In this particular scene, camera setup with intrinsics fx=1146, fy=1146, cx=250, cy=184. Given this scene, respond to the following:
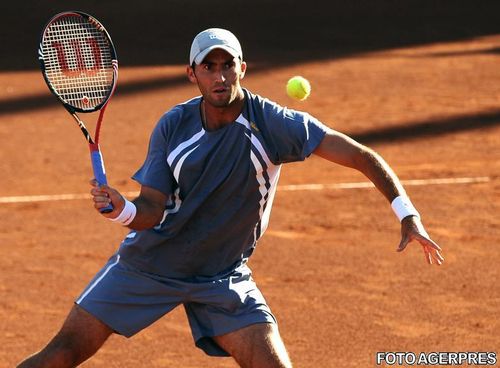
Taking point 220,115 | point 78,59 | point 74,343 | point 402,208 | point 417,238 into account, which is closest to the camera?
point 417,238

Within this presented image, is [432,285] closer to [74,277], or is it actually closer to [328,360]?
Result: [328,360]

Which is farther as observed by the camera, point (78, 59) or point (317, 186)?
point (317, 186)

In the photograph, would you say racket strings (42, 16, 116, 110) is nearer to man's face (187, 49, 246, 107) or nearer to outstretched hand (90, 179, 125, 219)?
man's face (187, 49, 246, 107)

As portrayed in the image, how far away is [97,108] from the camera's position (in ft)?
18.8

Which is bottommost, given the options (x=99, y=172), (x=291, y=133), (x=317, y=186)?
(x=99, y=172)

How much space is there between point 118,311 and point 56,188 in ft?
20.5

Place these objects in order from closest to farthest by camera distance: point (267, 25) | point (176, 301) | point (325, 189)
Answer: point (176, 301) < point (325, 189) < point (267, 25)

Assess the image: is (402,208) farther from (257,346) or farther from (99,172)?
(99,172)

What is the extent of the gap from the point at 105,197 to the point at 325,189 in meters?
6.57

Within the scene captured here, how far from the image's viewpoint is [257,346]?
5.38 m

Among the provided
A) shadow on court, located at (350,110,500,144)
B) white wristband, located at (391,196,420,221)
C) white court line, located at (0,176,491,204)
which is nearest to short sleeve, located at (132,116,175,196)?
white wristband, located at (391,196,420,221)

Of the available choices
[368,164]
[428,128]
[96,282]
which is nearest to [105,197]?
[96,282]

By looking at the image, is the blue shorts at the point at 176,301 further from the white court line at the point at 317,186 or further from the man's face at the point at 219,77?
the white court line at the point at 317,186

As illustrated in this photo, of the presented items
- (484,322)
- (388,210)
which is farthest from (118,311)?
(388,210)
